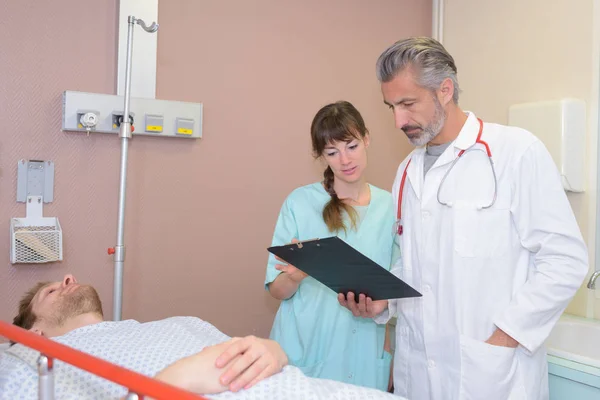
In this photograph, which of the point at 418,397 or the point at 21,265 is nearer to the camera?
the point at 418,397

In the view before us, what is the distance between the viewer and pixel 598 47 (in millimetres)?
2297

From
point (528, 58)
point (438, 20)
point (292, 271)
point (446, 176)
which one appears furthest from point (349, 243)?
point (438, 20)

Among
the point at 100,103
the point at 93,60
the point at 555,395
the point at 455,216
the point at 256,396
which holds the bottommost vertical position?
the point at 555,395

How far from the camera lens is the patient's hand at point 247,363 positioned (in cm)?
121

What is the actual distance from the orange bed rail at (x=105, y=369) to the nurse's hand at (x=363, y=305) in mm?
920

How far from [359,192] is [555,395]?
85cm

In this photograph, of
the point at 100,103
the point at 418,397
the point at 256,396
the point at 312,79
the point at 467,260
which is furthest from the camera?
the point at 312,79

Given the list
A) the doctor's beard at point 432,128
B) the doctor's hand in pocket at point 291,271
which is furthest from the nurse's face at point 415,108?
the doctor's hand in pocket at point 291,271

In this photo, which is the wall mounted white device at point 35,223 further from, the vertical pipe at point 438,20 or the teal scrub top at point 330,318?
the vertical pipe at point 438,20

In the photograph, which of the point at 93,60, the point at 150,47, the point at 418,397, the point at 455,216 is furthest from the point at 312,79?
the point at 418,397

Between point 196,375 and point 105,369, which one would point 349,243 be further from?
point 105,369

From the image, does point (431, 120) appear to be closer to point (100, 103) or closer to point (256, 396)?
point (256, 396)

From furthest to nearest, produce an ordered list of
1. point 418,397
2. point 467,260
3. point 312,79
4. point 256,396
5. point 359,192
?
point 312,79 → point 359,192 → point 418,397 → point 467,260 → point 256,396

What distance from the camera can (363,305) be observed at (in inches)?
68.5
